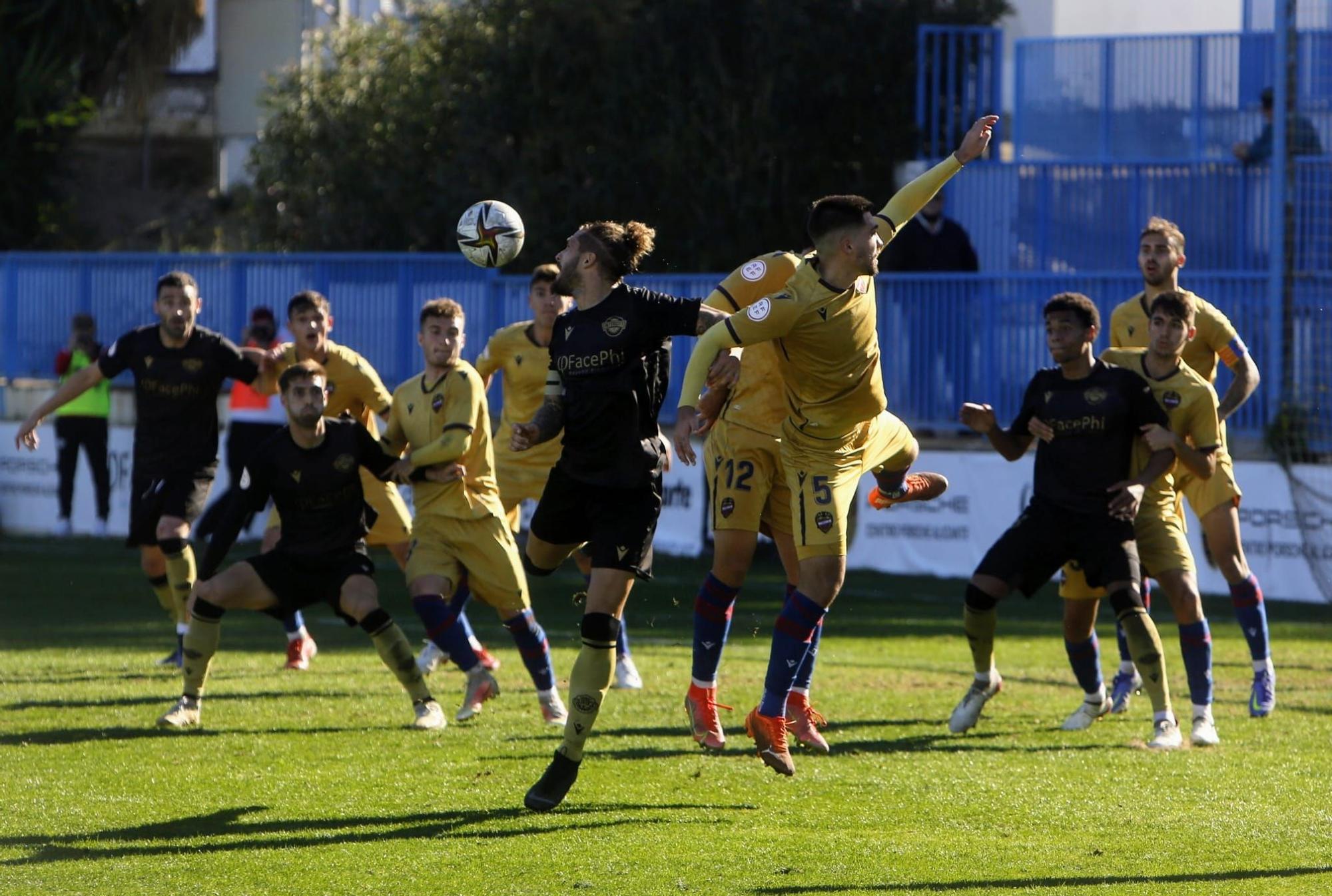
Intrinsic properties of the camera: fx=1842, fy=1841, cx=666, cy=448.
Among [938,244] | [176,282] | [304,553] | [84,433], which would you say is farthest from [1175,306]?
[84,433]

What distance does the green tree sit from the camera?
92.5 ft

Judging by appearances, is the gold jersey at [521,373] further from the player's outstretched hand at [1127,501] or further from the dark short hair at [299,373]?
the player's outstretched hand at [1127,501]

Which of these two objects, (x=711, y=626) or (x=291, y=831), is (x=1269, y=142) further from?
(x=291, y=831)

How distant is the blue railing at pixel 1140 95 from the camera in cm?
1884

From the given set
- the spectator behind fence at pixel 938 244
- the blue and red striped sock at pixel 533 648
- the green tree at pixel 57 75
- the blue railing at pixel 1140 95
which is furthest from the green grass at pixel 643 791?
the green tree at pixel 57 75

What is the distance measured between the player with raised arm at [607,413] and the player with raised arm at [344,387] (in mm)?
2947

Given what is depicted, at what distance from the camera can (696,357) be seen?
6.66 metres

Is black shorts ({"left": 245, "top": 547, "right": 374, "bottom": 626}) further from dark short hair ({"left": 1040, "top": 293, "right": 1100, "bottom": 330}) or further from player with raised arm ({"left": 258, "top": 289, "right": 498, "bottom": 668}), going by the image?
dark short hair ({"left": 1040, "top": 293, "right": 1100, "bottom": 330})

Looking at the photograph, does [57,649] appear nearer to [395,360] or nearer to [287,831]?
[287,831]

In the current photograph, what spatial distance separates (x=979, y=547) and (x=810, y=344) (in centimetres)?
955

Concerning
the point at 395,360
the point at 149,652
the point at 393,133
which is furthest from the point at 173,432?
the point at 393,133

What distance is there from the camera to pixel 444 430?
8.80m

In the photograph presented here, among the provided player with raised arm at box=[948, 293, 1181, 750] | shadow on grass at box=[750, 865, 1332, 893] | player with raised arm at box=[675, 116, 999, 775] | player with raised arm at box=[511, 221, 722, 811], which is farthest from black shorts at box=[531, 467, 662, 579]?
player with raised arm at box=[948, 293, 1181, 750]

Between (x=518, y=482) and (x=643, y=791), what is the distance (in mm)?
3678
